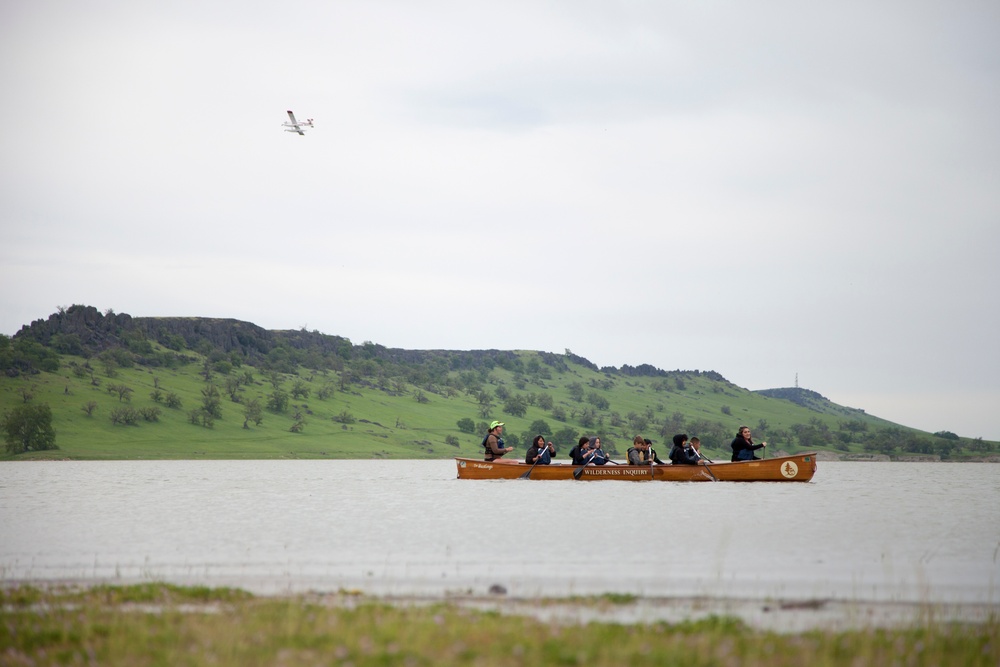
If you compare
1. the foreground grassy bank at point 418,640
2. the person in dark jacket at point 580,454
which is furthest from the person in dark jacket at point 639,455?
the foreground grassy bank at point 418,640

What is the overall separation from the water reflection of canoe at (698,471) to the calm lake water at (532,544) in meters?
5.41

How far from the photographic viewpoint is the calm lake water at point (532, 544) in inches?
612

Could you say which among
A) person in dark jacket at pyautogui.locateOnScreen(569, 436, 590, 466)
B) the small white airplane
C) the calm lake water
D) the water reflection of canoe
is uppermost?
the small white airplane

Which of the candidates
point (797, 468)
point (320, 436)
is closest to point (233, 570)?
point (797, 468)

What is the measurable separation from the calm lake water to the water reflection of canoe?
5407 mm

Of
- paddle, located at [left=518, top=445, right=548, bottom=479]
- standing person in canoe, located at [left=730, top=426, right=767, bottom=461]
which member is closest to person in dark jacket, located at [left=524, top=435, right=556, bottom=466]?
paddle, located at [left=518, top=445, right=548, bottom=479]

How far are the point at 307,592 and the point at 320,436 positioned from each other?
133m

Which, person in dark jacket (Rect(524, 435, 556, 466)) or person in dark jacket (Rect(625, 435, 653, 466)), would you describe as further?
person in dark jacket (Rect(524, 435, 556, 466))

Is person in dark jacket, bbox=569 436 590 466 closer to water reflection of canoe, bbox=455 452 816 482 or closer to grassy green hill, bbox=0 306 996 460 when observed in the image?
water reflection of canoe, bbox=455 452 816 482

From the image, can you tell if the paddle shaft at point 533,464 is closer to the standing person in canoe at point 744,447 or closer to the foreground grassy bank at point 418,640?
the standing person in canoe at point 744,447

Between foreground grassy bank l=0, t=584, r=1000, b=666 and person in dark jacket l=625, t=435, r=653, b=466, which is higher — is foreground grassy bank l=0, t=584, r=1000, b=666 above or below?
below

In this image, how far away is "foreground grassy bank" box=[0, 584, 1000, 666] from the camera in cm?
955

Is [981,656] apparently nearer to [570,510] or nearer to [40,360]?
[570,510]

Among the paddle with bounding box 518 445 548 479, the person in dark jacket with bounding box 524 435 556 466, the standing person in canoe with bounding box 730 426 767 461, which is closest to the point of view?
the standing person in canoe with bounding box 730 426 767 461
